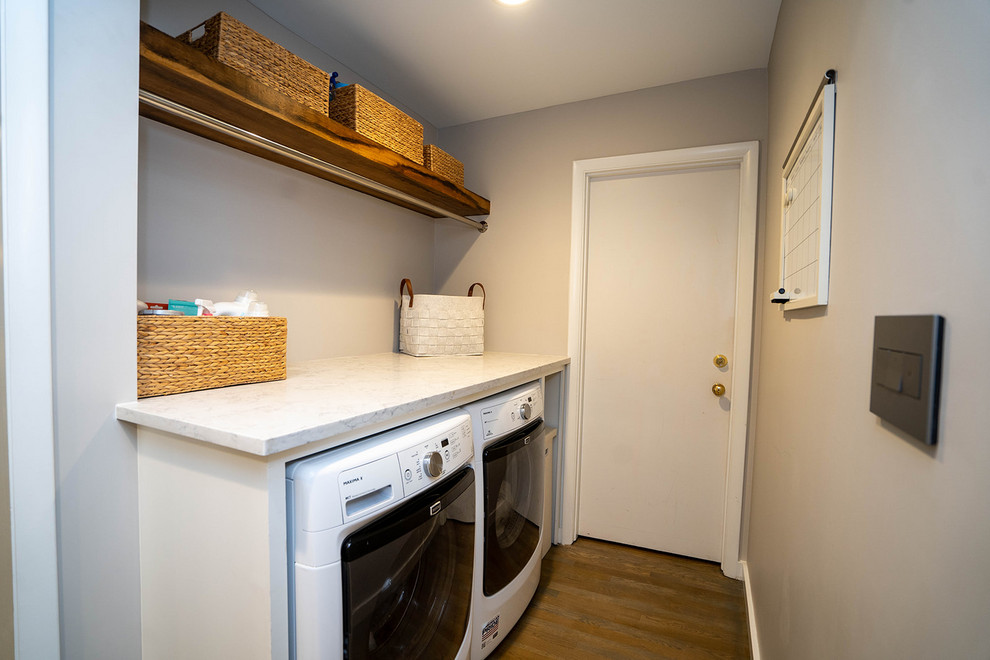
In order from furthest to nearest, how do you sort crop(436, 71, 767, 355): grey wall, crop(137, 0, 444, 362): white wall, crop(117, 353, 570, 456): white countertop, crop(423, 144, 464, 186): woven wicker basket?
1. crop(436, 71, 767, 355): grey wall
2. crop(423, 144, 464, 186): woven wicker basket
3. crop(137, 0, 444, 362): white wall
4. crop(117, 353, 570, 456): white countertop

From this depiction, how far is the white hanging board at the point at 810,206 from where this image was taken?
0.87 meters

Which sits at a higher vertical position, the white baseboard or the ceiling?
the ceiling

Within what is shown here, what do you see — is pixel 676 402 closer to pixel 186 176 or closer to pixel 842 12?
pixel 842 12

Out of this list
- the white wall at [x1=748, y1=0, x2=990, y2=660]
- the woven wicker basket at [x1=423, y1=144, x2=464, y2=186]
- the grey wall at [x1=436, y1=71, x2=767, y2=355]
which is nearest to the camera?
the white wall at [x1=748, y1=0, x2=990, y2=660]

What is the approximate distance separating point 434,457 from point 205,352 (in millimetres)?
628

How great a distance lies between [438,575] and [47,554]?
0.79 metres

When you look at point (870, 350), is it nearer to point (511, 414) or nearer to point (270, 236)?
point (511, 414)

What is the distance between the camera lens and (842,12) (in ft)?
2.70

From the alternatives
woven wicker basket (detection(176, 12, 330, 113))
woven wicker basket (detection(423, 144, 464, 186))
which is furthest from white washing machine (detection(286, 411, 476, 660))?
woven wicker basket (detection(423, 144, 464, 186))

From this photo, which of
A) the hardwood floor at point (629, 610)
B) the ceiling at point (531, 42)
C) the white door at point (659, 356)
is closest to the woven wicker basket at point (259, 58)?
the ceiling at point (531, 42)

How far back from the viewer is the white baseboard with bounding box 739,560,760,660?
59.5 inches

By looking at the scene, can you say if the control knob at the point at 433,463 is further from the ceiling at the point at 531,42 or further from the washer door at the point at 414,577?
the ceiling at the point at 531,42

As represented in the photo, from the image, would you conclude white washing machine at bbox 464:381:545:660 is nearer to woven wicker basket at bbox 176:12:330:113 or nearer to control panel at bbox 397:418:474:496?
control panel at bbox 397:418:474:496

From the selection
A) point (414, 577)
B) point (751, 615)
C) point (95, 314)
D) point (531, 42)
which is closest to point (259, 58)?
point (95, 314)
